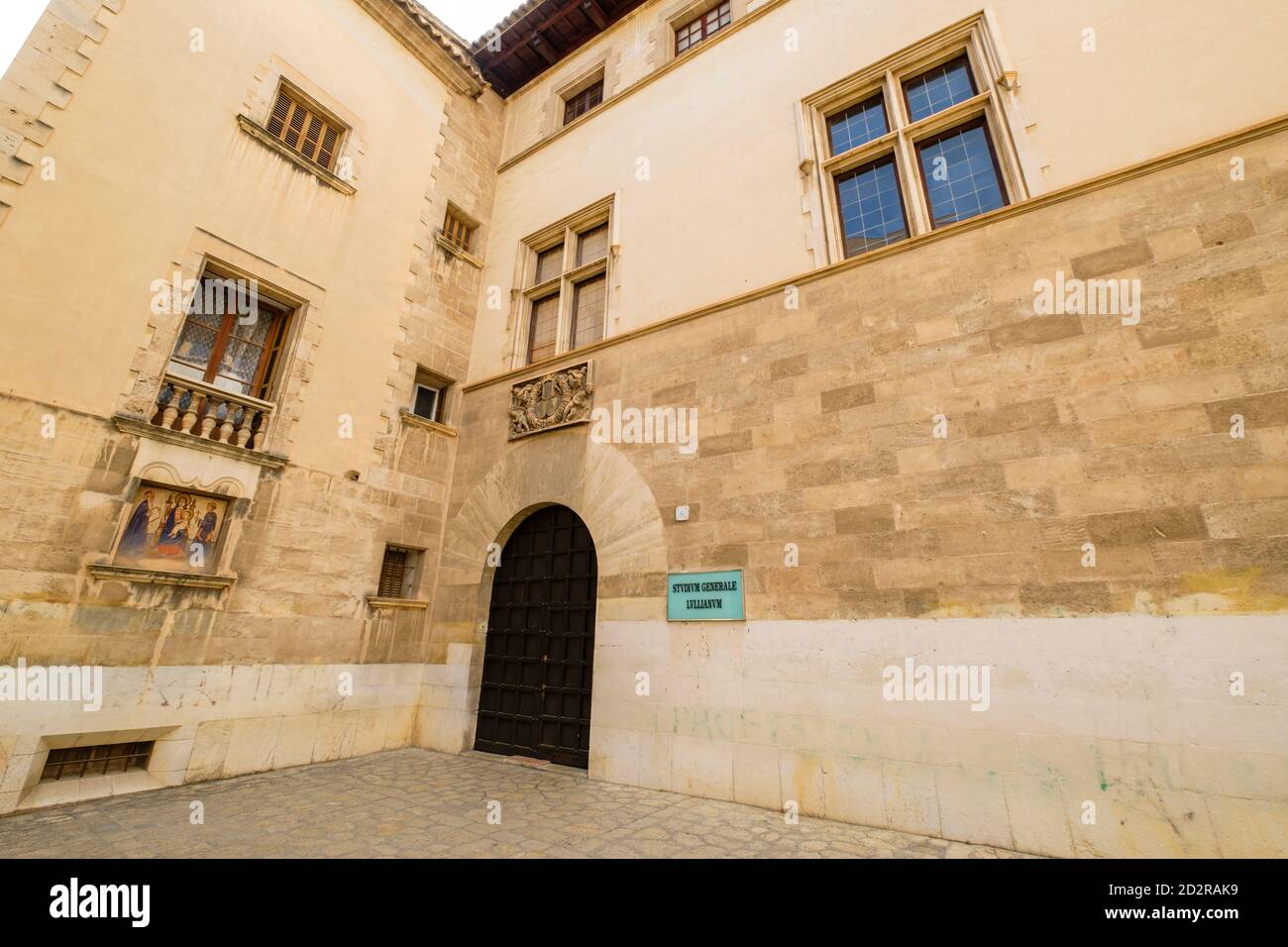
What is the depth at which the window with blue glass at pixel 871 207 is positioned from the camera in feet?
22.4

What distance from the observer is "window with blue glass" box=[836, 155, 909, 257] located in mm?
6836

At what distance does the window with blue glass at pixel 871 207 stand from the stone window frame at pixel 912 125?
3.5 inches

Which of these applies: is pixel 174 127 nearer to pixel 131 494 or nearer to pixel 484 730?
pixel 131 494

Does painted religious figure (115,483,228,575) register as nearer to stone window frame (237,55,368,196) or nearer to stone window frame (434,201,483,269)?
stone window frame (237,55,368,196)

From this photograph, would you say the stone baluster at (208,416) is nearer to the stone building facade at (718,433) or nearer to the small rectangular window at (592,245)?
the stone building facade at (718,433)

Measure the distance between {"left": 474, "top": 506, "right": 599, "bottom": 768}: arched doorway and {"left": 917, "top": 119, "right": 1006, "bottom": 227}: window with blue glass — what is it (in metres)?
6.21

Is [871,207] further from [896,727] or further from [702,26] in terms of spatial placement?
[702,26]

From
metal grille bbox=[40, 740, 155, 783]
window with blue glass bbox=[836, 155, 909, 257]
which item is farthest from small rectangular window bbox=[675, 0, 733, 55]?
metal grille bbox=[40, 740, 155, 783]

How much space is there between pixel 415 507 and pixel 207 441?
9.61 ft

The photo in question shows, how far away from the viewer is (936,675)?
4867 millimetres

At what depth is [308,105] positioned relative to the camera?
29.0 feet

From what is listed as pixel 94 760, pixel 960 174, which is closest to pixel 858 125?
pixel 960 174

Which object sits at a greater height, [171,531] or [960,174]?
[960,174]

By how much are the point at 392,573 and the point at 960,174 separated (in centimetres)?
960
